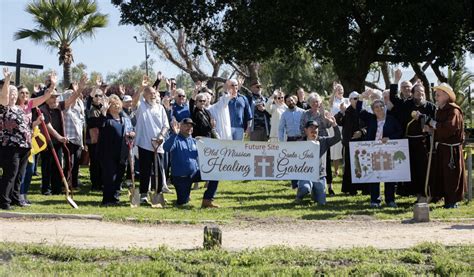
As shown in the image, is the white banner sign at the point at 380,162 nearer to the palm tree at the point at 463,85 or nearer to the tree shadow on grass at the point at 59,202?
the tree shadow on grass at the point at 59,202

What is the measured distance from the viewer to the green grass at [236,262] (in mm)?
7187

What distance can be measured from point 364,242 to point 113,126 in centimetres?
535

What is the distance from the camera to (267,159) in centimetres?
1308

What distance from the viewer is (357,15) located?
81.2ft

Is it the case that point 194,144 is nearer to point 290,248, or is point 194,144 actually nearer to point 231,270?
point 290,248

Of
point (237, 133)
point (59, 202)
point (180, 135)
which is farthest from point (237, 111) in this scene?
point (59, 202)

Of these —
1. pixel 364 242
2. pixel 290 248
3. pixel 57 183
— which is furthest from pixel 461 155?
pixel 57 183

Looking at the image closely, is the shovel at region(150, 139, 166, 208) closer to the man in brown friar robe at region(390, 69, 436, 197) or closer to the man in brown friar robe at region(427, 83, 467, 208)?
the man in brown friar robe at region(390, 69, 436, 197)

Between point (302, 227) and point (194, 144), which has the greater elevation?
point (194, 144)

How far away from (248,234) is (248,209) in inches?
97.9

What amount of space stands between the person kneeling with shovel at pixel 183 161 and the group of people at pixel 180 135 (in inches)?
0.7

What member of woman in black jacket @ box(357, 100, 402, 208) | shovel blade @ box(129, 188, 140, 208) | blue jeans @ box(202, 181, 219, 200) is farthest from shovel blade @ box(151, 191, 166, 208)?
woman in black jacket @ box(357, 100, 402, 208)

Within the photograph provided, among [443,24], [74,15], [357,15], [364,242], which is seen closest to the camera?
[364,242]

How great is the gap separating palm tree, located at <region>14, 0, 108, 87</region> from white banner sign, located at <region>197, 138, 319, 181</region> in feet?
56.3
